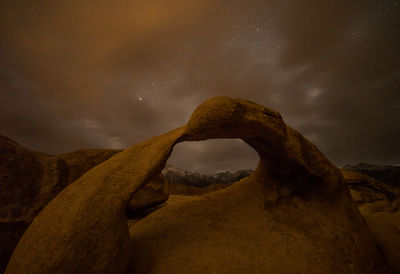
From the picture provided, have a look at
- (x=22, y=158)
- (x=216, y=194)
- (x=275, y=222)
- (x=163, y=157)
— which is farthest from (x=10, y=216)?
(x=275, y=222)

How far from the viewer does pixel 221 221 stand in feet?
10.9

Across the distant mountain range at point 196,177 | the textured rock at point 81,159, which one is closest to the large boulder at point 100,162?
the textured rock at point 81,159

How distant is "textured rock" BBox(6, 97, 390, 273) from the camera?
1650 mm

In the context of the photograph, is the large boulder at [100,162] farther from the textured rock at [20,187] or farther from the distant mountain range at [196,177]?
the distant mountain range at [196,177]

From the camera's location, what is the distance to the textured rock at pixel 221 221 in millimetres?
1650

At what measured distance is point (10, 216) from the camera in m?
2.15

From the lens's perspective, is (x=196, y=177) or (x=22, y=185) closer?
(x=22, y=185)

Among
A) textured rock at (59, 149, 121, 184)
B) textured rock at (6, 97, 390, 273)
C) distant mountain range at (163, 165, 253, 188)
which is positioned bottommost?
textured rock at (6, 97, 390, 273)

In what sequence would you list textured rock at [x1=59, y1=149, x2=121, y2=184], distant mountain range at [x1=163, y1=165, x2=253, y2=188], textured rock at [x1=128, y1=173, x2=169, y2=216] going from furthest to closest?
distant mountain range at [x1=163, y1=165, x2=253, y2=188] → textured rock at [x1=128, y1=173, x2=169, y2=216] → textured rock at [x1=59, y1=149, x2=121, y2=184]

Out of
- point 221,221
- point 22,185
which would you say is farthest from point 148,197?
point 22,185

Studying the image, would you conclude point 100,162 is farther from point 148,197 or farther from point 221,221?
point 221,221

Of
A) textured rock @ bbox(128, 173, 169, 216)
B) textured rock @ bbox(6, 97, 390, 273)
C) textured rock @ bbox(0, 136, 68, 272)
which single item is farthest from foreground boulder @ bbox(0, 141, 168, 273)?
textured rock @ bbox(128, 173, 169, 216)

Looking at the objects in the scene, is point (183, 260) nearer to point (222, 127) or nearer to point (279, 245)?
point (279, 245)

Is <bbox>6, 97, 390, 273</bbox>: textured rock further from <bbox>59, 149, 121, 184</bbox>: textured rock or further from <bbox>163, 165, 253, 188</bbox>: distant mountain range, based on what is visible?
<bbox>163, 165, 253, 188</bbox>: distant mountain range
